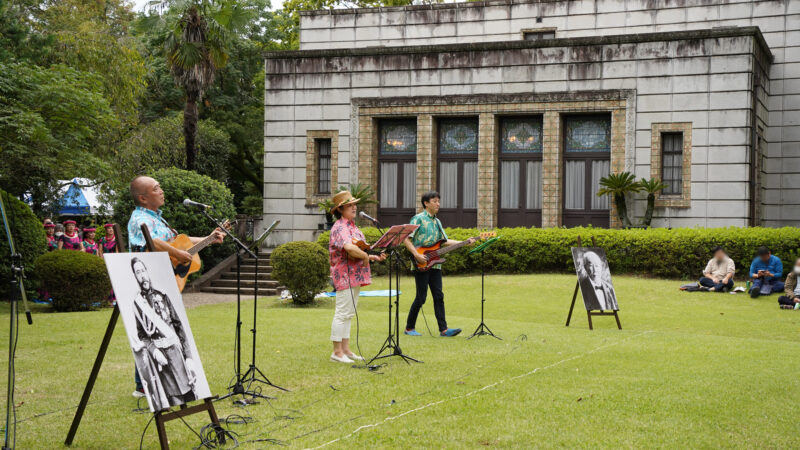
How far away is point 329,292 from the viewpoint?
20625 mm

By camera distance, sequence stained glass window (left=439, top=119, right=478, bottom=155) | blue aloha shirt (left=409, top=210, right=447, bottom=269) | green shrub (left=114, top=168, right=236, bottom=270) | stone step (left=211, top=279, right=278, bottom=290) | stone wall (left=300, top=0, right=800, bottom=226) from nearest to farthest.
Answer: blue aloha shirt (left=409, top=210, right=447, bottom=269)
stone step (left=211, top=279, right=278, bottom=290)
green shrub (left=114, top=168, right=236, bottom=270)
stained glass window (left=439, top=119, right=478, bottom=155)
stone wall (left=300, top=0, right=800, bottom=226)

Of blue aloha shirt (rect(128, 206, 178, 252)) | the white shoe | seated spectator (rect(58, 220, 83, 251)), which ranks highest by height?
blue aloha shirt (rect(128, 206, 178, 252))

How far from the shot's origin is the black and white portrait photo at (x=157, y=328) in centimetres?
574

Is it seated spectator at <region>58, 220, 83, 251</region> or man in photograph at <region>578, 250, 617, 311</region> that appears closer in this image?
man in photograph at <region>578, 250, 617, 311</region>

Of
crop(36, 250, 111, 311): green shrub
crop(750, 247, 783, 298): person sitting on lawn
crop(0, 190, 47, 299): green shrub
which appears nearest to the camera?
crop(36, 250, 111, 311): green shrub

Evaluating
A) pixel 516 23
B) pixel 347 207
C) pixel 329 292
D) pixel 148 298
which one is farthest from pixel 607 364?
pixel 516 23

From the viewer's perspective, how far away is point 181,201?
22641 millimetres

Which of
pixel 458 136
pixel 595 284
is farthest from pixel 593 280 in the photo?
pixel 458 136

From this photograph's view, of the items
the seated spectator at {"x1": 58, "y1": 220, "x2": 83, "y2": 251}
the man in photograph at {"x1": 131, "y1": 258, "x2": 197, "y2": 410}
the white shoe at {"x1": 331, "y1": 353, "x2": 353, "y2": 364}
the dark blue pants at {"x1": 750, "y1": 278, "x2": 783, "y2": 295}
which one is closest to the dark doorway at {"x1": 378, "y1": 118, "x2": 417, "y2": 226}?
the seated spectator at {"x1": 58, "y1": 220, "x2": 83, "y2": 251}

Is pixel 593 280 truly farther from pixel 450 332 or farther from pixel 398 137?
pixel 398 137

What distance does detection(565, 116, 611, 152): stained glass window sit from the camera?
24.8 meters

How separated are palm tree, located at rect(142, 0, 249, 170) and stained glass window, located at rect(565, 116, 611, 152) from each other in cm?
1095

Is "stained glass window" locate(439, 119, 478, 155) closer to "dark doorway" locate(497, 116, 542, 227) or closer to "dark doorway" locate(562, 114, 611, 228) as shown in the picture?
"dark doorway" locate(497, 116, 542, 227)

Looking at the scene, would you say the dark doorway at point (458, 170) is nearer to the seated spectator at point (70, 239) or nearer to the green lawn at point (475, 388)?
the seated spectator at point (70, 239)
